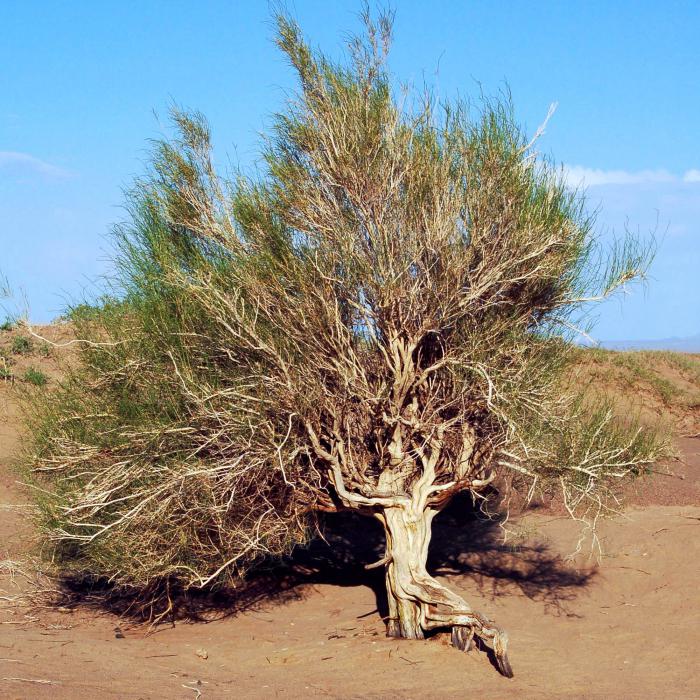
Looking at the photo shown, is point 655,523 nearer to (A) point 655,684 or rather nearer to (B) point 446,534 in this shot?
(B) point 446,534

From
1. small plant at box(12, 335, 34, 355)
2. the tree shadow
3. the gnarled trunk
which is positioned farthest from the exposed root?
small plant at box(12, 335, 34, 355)

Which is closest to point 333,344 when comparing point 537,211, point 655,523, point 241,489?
point 241,489

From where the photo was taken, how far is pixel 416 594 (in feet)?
29.3

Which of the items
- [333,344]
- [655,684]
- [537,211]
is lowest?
[655,684]

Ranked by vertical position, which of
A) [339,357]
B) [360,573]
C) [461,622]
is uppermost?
[339,357]

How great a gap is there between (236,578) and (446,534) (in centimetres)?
462

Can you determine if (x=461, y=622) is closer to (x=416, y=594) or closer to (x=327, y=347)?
(x=416, y=594)

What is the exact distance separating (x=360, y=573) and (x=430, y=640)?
12.6ft

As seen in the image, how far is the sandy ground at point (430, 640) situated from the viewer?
799 centimetres

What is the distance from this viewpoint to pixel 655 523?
47.5 ft

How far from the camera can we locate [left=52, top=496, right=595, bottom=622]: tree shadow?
11.0 meters

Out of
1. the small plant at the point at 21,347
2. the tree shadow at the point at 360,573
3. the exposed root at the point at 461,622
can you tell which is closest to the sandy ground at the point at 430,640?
the tree shadow at the point at 360,573

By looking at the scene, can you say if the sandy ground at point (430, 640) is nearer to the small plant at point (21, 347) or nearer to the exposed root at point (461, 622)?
the exposed root at point (461, 622)

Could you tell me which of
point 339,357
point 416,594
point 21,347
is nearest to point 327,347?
point 339,357
